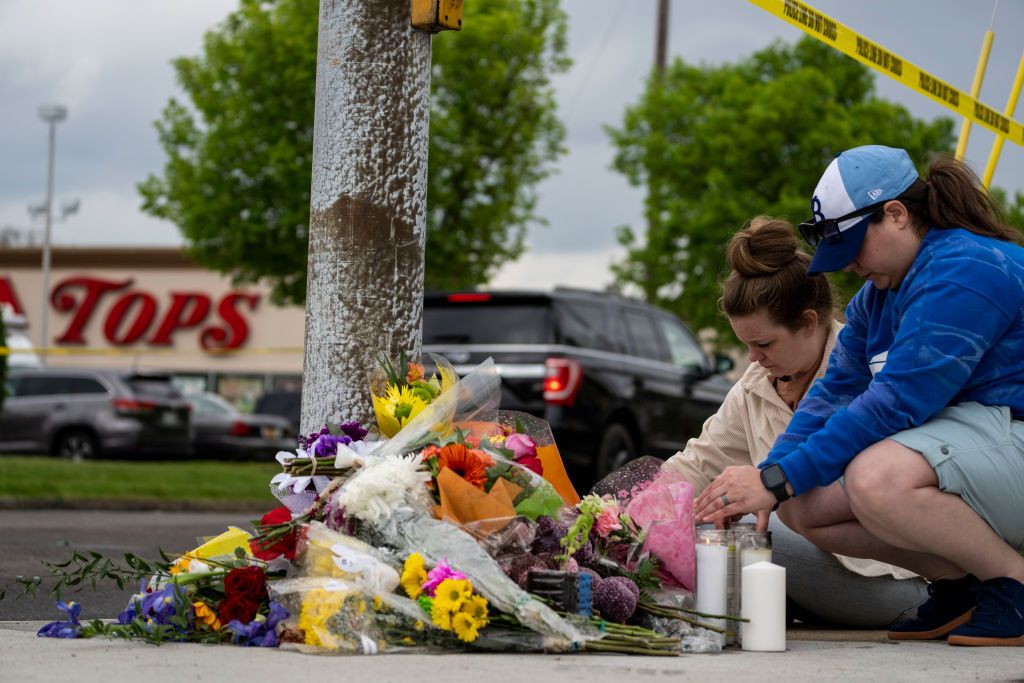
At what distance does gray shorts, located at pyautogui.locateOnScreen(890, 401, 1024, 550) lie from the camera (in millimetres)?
3742

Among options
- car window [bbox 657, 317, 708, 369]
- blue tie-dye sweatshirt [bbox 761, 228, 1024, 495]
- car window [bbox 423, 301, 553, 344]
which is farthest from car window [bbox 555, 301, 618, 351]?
blue tie-dye sweatshirt [bbox 761, 228, 1024, 495]

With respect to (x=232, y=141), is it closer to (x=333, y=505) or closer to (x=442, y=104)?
(x=442, y=104)

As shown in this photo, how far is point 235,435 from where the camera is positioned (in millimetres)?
23016

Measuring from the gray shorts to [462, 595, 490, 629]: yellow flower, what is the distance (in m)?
1.21

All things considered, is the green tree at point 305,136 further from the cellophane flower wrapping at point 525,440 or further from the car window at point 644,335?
the cellophane flower wrapping at point 525,440

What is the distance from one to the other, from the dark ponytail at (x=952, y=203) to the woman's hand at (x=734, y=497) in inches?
33.5

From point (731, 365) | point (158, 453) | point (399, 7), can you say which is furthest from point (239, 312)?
point (399, 7)

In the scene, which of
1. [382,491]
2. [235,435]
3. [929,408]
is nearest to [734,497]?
[929,408]

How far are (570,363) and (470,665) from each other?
8188mm

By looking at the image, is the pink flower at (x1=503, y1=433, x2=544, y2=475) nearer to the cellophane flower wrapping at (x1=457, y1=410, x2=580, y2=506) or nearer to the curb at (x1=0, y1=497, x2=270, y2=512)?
the cellophane flower wrapping at (x1=457, y1=410, x2=580, y2=506)

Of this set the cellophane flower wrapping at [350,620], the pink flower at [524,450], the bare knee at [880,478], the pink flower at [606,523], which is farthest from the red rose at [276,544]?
the bare knee at [880,478]

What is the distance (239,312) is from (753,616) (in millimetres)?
39078

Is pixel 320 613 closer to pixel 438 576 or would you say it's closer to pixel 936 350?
pixel 438 576

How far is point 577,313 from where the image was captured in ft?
39.1
